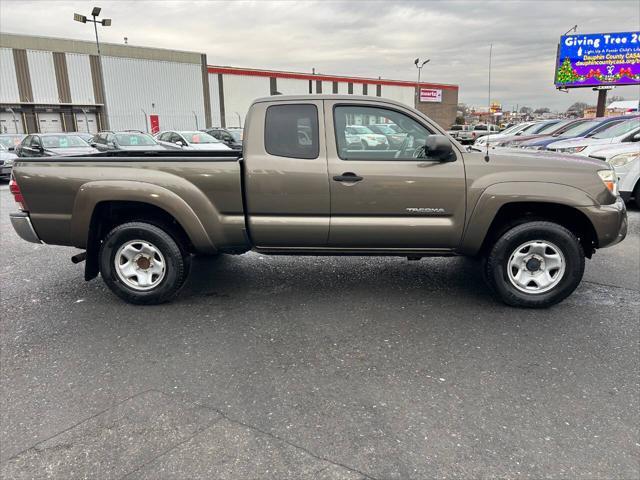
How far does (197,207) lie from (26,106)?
36.2 metres

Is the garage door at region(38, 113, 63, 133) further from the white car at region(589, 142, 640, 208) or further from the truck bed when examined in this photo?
the white car at region(589, 142, 640, 208)

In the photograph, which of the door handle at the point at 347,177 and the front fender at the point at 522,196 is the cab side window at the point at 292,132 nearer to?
the door handle at the point at 347,177

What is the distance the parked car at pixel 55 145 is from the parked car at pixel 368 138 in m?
12.0

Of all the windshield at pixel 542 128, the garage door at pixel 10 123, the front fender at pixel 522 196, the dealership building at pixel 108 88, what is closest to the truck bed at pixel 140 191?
the front fender at pixel 522 196

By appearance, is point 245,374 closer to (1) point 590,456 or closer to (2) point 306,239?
(2) point 306,239

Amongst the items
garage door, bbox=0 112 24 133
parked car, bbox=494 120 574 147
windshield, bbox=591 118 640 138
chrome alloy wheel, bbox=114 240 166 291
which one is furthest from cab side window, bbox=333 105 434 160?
garage door, bbox=0 112 24 133

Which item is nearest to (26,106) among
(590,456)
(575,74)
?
(575,74)

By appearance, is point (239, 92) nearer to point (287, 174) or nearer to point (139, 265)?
point (139, 265)

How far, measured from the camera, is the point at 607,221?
4.23m

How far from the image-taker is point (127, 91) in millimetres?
37750

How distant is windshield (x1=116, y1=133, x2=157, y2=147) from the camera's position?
53.9ft

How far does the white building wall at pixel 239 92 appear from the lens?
45.9m

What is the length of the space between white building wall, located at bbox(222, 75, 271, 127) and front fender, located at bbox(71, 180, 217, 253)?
42.0 metres

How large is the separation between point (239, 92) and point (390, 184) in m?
46.3
